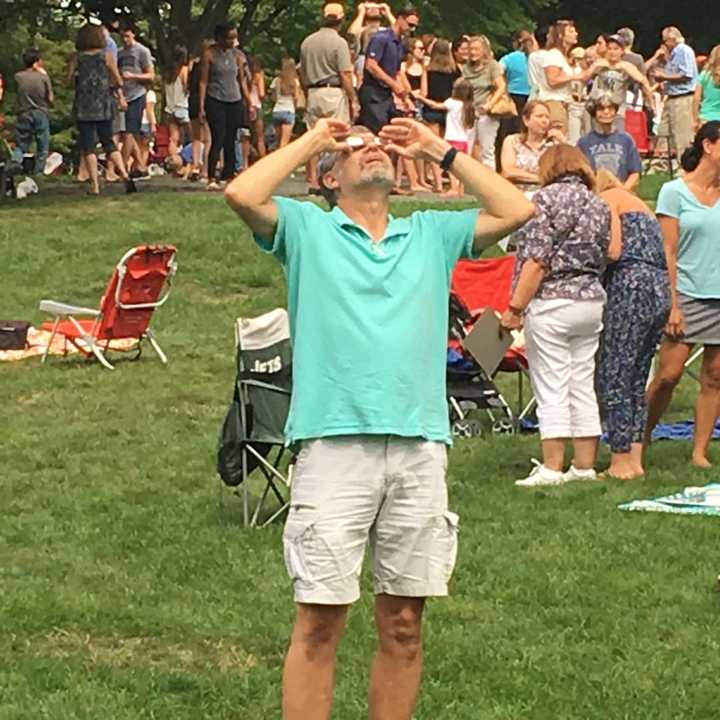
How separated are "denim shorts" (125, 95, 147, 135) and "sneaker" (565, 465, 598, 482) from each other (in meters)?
13.2

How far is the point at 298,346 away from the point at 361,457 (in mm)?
375

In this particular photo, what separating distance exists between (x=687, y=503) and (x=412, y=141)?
415 cm

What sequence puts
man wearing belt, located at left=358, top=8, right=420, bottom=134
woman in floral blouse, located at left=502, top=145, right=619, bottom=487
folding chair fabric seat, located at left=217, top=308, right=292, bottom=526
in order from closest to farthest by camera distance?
folding chair fabric seat, located at left=217, top=308, right=292, bottom=526
woman in floral blouse, located at left=502, top=145, right=619, bottom=487
man wearing belt, located at left=358, top=8, right=420, bottom=134

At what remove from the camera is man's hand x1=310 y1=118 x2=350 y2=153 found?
16.8 feet

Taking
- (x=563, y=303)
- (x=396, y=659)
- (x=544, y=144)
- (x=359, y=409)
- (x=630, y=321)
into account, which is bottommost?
(x=630, y=321)

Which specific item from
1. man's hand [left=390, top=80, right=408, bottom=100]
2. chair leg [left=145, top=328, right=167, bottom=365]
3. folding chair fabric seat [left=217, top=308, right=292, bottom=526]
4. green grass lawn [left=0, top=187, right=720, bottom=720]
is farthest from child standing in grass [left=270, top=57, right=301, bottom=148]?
folding chair fabric seat [left=217, top=308, right=292, bottom=526]

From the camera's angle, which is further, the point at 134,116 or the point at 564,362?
the point at 134,116

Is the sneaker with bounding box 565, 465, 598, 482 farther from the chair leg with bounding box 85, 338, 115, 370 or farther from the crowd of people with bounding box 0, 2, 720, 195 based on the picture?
the crowd of people with bounding box 0, 2, 720, 195

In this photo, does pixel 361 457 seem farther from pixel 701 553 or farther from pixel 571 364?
pixel 571 364

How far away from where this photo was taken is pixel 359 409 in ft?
16.4

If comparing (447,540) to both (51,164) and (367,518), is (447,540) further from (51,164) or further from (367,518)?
(51,164)

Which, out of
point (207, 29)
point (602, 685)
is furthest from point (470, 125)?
point (602, 685)

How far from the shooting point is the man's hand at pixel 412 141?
5.21m

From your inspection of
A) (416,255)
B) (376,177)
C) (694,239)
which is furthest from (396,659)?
(694,239)
